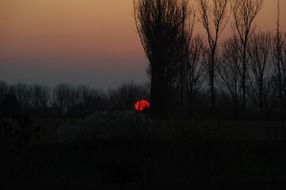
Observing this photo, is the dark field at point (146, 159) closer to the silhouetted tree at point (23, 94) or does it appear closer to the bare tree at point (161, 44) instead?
the bare tree at point (161, 44)

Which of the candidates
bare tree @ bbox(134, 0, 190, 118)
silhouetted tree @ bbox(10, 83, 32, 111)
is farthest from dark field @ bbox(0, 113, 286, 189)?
silhouetted tree @ bbox(10, 83, 32, 111)

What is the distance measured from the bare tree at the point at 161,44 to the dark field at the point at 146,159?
19543 millimetres

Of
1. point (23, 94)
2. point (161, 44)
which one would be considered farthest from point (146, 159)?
point (23, 94)

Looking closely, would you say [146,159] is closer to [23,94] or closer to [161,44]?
[161,44]

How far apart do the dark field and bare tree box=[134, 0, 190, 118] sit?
19.5 meters

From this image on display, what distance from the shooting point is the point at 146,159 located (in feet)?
39.0

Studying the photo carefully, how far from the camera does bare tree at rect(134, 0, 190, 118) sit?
38062mm

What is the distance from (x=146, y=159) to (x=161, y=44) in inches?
1054

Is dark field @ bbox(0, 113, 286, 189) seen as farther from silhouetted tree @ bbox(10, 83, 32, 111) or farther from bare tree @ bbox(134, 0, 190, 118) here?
silhouetted tree @ bbox(10, 83, 32, 111)

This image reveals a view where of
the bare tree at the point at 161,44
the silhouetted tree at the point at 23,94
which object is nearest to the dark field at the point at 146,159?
the bare tree at the point at 161,44

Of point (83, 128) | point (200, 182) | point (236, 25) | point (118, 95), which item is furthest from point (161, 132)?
point (118, 95)

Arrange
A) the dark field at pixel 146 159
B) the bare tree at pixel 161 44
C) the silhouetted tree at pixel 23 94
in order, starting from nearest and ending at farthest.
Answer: the dark field at pixel 146 159
the bare tree at pixel 161 44
the silhouetted tree at pixel 23 94

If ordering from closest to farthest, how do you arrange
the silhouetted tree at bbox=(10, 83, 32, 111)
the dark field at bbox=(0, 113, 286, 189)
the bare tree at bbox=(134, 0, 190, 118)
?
1. the dark field at bbox=(0, 113, 286, 189)
2. the bare tree at bbox=(134, 0, 190, 118)
3. the silhouetted tree at bbox=(10, 83, 32, 111)

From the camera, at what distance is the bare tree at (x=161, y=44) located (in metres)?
38.1
